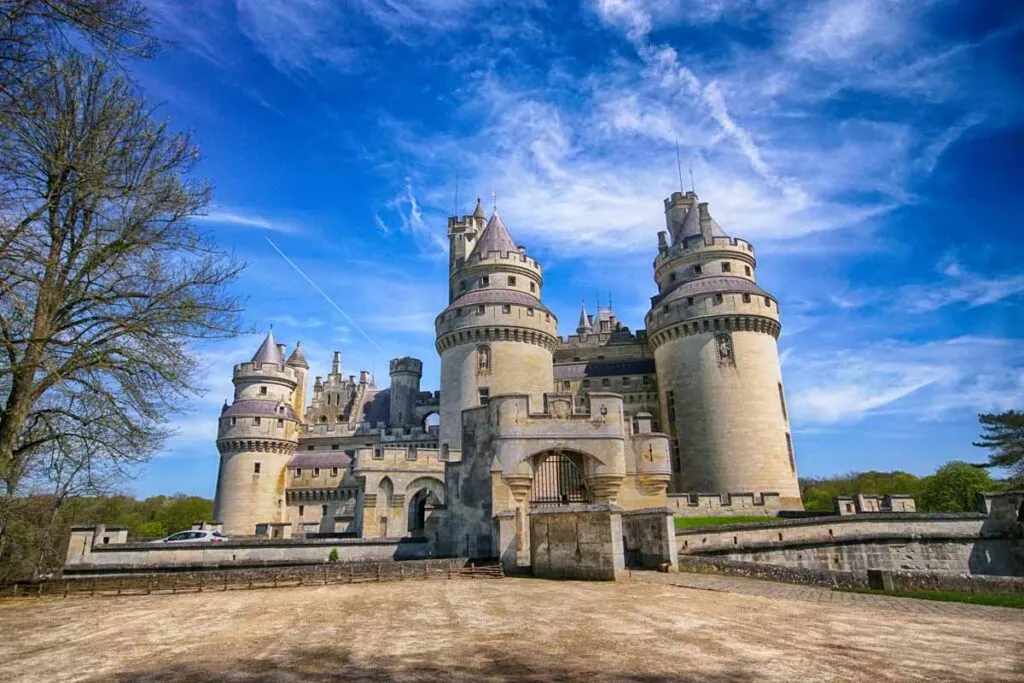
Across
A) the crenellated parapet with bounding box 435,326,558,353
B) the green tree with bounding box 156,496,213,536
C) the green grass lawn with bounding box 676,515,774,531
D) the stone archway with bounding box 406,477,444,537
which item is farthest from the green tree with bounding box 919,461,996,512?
the green tree with bounding box 156,496,213,536

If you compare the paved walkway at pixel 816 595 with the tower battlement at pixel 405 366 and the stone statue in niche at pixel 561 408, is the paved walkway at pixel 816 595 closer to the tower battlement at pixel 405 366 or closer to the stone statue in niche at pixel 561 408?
the stone statue in niche at pixel 561 408

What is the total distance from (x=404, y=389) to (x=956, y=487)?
1571 inches

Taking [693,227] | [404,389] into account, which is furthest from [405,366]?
[693,227]

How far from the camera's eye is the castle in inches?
692

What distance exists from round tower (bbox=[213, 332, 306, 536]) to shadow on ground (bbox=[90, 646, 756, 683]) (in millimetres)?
36936

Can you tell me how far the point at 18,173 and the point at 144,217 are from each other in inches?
76.0

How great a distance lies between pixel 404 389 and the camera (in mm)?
48406

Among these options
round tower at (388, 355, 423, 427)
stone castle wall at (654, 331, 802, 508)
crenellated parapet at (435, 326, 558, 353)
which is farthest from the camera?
round tower at (388, 355, 423, 427)

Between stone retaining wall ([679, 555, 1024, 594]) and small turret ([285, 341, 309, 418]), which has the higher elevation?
small turret ([285, 341, 309, 418])

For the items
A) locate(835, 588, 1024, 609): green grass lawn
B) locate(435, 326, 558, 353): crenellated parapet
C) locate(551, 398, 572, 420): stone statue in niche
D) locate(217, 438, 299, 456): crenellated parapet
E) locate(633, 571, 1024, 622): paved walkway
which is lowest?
locate(835, 588, 1024, 609): green grass lawn

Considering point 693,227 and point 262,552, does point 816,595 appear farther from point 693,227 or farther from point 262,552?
point 693,227

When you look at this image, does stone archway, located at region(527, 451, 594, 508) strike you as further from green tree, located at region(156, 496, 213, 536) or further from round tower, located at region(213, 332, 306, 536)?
green tree, located at region(156, 496, 213, 536)

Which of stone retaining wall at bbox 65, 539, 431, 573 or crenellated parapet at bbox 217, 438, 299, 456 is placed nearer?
stone retaining wall at bbox 65, 539, 431, 573

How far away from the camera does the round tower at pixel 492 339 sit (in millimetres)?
35188
